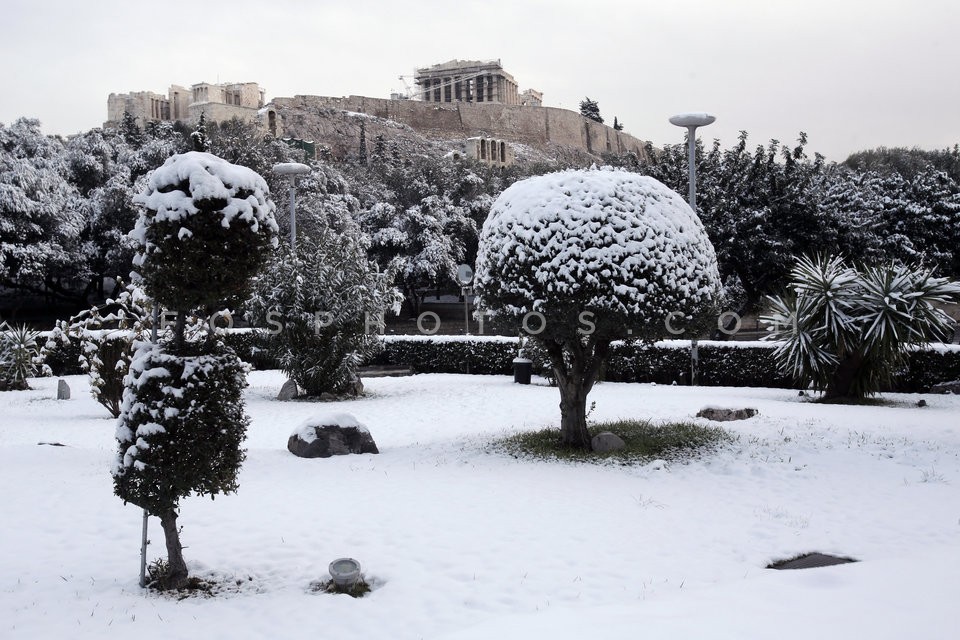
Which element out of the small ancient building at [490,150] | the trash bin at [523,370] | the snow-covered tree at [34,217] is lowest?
the trash bin at [523,370]

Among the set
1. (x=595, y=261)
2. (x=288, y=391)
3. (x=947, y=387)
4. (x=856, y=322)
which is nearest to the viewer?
(x=595, y=261)

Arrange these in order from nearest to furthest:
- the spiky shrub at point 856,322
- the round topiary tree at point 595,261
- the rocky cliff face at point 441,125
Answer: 1. the round topiary tree at point 595,261
2. the spiky shrub at point 856,322
3. the rocky cliff face at point 441,125

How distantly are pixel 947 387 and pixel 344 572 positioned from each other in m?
11.6

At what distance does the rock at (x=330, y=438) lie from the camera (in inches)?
343

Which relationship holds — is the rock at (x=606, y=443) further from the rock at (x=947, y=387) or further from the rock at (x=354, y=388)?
the rock at (x=947, y=387)

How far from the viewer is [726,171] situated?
78.9 ft

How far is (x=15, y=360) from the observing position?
15.7 m

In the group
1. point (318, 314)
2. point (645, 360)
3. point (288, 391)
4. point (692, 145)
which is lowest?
point (288, 391)

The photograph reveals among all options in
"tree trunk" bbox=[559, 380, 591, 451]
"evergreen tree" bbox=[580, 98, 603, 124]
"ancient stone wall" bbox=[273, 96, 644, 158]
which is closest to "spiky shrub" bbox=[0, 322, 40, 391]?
"tree trunk" bbox=[559, 380, 591, 451]

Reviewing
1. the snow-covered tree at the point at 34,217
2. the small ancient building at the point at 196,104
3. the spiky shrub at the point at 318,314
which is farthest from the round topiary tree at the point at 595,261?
the small ancient building at the point at 196,104

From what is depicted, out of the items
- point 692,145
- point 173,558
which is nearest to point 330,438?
point 173,558

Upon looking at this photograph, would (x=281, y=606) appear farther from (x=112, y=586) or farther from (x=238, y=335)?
(x=238, y=335)

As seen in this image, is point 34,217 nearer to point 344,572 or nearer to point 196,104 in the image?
point 344,572

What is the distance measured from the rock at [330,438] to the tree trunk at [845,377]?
732 cm
